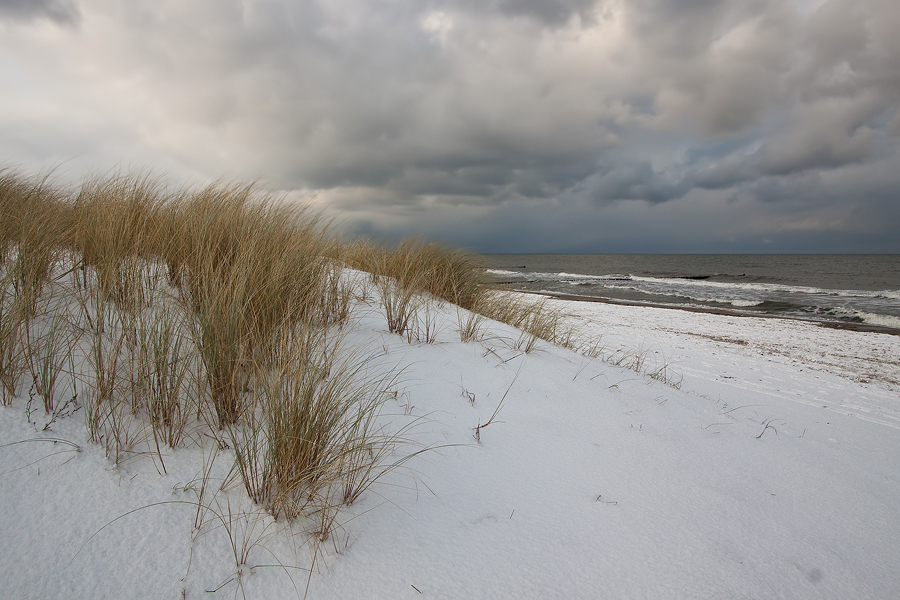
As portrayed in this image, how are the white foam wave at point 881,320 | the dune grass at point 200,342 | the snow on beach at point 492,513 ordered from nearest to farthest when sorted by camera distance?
the snow on beach at point 492,513
the dune grass at point 200,342
the white foam wave at point 881,320

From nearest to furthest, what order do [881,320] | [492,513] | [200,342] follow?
[492,513]
[200,342]
[881,320]

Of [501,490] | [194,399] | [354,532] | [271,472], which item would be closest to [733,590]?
[501,490]

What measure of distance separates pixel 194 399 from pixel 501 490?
4.14 feet

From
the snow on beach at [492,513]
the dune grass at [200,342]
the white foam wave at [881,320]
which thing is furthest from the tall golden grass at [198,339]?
the white foam wave at [881,320]

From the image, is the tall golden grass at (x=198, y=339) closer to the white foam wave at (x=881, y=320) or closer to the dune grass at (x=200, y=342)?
the dune grass at (x=200, y=342)

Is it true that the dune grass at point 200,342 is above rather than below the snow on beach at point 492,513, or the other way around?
above

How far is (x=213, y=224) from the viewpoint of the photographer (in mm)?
2895

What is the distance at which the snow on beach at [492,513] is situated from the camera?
119 centimetres

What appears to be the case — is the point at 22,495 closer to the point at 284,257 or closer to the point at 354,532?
the point at 354,532

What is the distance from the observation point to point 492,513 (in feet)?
5.05

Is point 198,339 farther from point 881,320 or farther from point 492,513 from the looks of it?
point 881,320

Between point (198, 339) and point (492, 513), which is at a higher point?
point (198, 339)

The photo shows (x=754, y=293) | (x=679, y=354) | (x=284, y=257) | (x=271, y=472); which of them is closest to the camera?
(x=271, y=472)

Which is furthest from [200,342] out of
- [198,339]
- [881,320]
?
[881,320]
